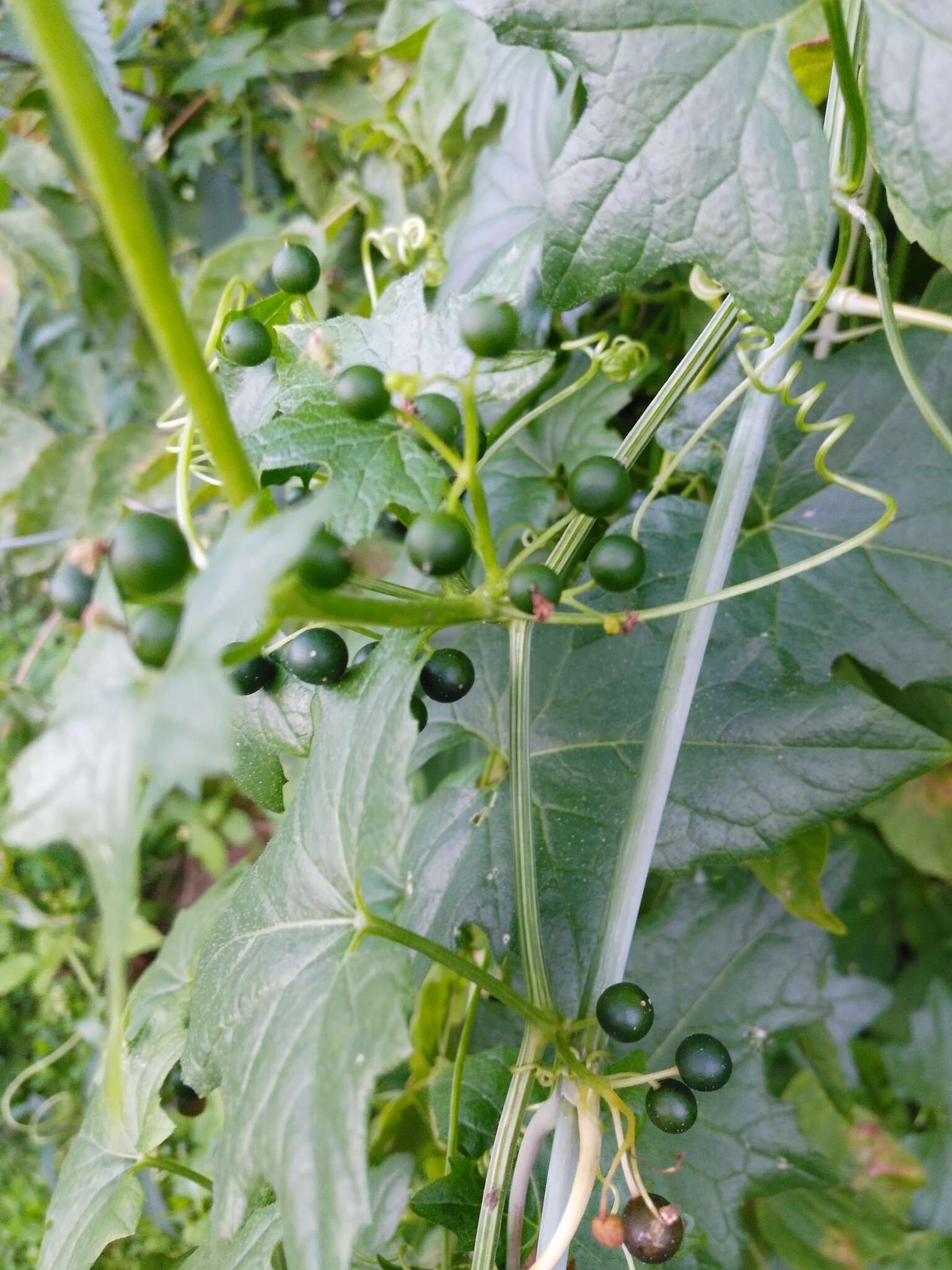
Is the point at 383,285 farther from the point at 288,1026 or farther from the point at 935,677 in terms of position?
the point at 288,1026

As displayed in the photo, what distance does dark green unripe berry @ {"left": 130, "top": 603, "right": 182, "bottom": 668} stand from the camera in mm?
323

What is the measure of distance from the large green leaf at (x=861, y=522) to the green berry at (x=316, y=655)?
340mm

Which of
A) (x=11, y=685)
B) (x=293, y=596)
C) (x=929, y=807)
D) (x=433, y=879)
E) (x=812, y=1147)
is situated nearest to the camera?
(x=293, y=596)

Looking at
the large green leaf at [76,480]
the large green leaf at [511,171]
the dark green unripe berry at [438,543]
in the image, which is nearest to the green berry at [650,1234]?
the dark green unripe berry at [438,543]

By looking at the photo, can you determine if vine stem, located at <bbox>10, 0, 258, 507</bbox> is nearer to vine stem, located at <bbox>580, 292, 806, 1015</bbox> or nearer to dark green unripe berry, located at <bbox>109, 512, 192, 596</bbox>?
dark green unripe berry, located at <bbox>109, 512, 192, 596</bbox>

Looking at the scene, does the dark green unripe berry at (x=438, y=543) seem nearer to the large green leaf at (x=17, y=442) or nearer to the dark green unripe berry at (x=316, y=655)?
the dark green unripe berry at (x=316, y=655)

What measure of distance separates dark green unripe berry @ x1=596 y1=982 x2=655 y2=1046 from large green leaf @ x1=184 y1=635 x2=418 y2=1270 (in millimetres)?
141

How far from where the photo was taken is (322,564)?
1.14ft

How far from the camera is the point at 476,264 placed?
814 mm

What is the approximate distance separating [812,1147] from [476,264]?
2.86ft

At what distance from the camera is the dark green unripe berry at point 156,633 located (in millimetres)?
323

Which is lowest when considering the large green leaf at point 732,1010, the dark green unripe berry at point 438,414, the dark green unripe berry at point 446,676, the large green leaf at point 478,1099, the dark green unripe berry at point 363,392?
the large green leaf at point 732,1010

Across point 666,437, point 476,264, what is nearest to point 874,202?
point 666,437

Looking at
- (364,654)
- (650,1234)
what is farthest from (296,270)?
(650,1234)
